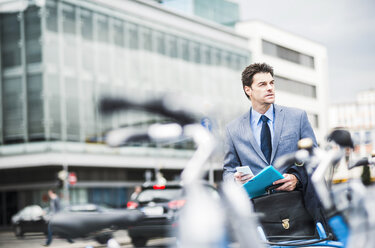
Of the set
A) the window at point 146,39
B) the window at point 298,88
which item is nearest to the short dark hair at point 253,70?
the window at point 146,39

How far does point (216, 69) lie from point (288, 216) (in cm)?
4382

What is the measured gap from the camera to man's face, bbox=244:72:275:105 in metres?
3.51

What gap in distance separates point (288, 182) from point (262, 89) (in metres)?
0.58

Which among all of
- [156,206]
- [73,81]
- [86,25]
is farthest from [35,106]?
[156,206]

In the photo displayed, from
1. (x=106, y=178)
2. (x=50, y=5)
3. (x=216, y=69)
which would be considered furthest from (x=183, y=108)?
(x=216, y=69)

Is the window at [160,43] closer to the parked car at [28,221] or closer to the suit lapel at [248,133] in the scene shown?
the parked car at [28,221]

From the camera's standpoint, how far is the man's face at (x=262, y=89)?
11.5 feet

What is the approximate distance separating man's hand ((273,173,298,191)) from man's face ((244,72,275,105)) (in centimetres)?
47

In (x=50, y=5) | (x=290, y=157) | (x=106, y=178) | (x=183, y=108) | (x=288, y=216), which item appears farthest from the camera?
(x=106, y=178)

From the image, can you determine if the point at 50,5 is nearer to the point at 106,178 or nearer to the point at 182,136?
the point at 106,178

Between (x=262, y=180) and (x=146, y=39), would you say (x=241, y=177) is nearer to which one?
(x=262, y=180)

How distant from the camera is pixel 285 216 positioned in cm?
334

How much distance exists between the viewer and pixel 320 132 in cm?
6234

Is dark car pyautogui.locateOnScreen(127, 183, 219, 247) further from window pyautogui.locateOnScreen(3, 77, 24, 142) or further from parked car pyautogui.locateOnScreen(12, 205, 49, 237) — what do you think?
window pyautogui.locateOnScreen(3, 77, 24, 142)
